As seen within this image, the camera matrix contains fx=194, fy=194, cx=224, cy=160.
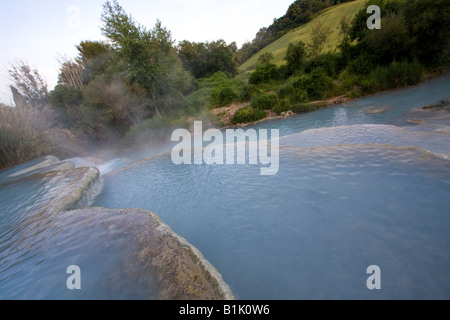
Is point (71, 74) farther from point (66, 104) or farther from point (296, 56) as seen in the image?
point (296, 56)

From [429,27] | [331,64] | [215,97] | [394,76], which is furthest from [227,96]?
[429,27]

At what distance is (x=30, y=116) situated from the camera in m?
10.5

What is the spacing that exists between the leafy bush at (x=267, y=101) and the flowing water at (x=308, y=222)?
32.2 feet

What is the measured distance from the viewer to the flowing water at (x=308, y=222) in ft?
6.22

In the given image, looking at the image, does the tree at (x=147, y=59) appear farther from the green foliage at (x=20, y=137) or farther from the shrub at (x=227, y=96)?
the green foliage at (x=20, y=137)

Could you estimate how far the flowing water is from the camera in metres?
1.90

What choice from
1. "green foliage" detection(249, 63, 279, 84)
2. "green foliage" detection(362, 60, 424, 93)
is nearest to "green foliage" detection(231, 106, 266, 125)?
"green foliage" detection(249, 63, 279, 84)

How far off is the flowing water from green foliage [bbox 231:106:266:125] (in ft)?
29.9

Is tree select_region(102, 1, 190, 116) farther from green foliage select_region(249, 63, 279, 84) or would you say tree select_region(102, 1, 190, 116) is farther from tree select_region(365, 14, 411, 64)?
tree select_region(365, 14, 411, 64)

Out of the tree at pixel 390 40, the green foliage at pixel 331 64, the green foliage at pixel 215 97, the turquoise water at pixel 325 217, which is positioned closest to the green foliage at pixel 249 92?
the green foliage at pixel 215 97

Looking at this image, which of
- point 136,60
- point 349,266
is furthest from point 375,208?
point 136,60

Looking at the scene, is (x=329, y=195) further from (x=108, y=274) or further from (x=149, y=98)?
(x=149, y=98)

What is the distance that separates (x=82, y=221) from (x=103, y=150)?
13786mm

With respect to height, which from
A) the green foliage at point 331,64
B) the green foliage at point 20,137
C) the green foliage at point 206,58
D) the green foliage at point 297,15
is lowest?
the green foliage at point 20,137
